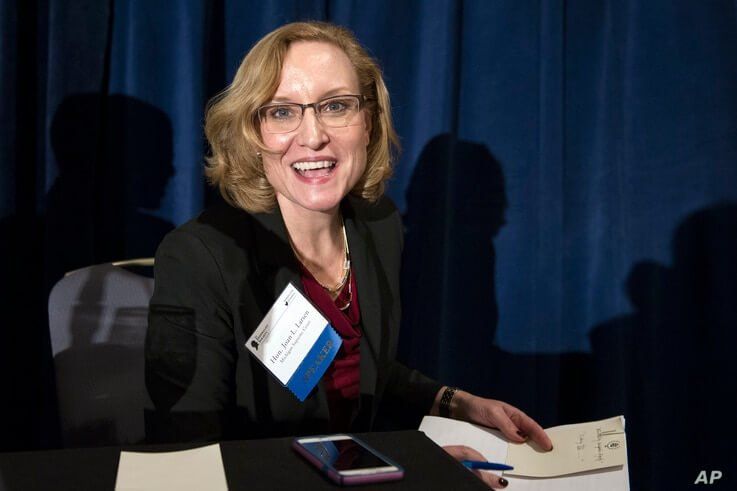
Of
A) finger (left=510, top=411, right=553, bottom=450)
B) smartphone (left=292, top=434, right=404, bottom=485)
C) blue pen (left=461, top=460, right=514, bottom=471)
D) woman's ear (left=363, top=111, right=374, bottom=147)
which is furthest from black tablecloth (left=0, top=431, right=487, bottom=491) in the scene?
woman's ear (left=363, top=111, right=374, bottom=147)

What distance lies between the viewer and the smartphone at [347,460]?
0.59 metres

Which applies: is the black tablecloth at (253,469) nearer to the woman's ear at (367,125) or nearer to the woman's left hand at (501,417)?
the woman's left hand at (501,417)

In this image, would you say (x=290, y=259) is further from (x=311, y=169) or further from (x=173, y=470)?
(x=173, y=470)

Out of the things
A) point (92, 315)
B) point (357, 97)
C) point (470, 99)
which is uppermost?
point (470, 99)

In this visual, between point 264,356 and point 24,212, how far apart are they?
1174 millimetres

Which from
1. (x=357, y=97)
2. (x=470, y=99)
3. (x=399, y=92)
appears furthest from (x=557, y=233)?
(x=357, y=97)

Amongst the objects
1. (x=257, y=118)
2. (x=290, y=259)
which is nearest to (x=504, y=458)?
(x=290, y=259)

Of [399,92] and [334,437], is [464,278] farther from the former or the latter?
[334,437]

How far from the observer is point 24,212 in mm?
2008

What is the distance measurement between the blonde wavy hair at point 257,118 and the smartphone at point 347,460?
89cm

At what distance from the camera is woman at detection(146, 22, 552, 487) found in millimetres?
1235

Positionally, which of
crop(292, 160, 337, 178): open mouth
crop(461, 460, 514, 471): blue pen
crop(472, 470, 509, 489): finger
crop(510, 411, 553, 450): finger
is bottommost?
crop(472, 470, 509, 489): finger

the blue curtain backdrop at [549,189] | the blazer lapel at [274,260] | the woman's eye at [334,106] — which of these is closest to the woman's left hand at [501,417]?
the blazer lapel at [274,260]

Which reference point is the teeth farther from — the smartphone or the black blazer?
the smartphone
